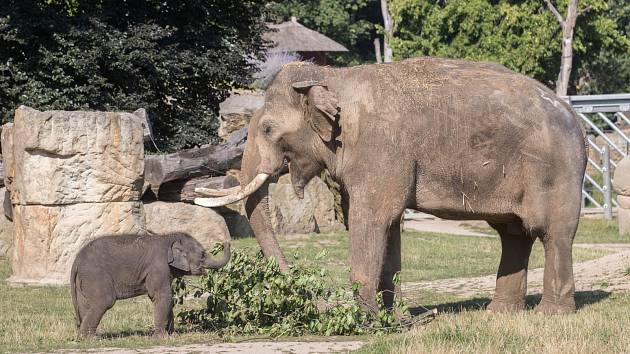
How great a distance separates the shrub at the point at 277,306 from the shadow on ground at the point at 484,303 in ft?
4.67

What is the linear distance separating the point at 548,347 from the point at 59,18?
1808 cm

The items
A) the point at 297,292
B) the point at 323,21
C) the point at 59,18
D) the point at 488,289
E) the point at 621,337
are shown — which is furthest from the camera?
the point at 323,21

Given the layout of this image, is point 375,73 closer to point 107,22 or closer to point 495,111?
point 495,111

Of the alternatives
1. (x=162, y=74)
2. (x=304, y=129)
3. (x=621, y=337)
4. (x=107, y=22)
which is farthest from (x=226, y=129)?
(x=621, y=337)

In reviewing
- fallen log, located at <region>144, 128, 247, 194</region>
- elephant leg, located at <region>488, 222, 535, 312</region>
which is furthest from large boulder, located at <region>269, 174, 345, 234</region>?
elephant leg, located at <region>488, 222, 535, 312</region>

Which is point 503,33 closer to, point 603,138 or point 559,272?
point 603,138

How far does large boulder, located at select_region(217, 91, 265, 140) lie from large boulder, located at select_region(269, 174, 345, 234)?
177 centimetres

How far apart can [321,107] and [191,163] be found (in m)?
10.3

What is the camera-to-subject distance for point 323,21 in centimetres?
5972

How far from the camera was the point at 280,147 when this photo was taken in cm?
1167

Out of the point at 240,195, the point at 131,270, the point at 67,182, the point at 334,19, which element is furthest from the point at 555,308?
the point at 334,19

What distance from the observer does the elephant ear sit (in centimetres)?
1111

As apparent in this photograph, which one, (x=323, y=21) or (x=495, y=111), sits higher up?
(x=323, y=21)

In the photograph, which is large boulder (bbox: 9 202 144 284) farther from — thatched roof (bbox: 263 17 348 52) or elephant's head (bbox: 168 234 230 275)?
thatched roof (bbox: 263 17 348 52)
